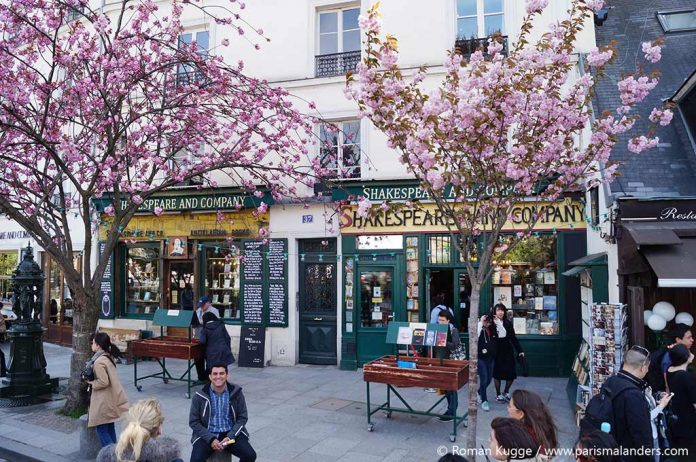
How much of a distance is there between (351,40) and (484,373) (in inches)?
326

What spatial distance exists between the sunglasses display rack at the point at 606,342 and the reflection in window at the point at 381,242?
17.3 ft

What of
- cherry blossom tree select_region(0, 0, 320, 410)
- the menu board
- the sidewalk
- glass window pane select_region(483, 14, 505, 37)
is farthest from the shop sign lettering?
the menu board

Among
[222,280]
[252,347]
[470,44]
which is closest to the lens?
[470,44]

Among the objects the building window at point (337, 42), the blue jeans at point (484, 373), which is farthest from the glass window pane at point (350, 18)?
the blue jeans at point (484, 373)

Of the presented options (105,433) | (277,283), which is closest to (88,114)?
(277,283)

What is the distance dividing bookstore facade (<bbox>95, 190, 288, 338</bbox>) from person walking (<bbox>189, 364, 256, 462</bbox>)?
6.85m

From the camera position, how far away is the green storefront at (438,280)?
11.1m

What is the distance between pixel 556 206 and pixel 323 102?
5.72 meters

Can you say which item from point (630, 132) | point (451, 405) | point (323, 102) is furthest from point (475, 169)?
point (323, 102)

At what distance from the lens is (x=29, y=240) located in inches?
701

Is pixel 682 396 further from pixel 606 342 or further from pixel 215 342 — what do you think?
pixel 215 342

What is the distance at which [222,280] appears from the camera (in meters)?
13.8

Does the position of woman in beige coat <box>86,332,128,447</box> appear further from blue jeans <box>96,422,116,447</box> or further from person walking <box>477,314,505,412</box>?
person walking <box>477,314,505,412</box>

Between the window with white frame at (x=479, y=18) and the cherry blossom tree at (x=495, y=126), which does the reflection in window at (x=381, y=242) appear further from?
the cherry blossom tree at (x=495, y=126)
